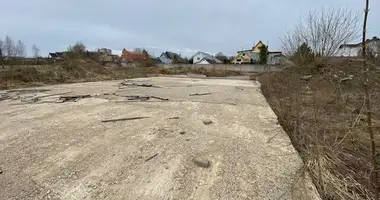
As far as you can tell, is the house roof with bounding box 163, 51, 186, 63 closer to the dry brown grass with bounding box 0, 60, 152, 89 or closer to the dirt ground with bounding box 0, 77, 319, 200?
the dry brown grass with bounding box 0, 60, 152, 89

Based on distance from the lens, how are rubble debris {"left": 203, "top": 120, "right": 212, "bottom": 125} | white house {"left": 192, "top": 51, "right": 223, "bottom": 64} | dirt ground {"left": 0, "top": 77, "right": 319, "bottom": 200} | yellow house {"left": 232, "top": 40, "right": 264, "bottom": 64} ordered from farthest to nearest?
white house {"left": 192, "top": 51, "right": 223, "bottom": 64} → yellow house {"left": 232, "top": 40, "right": 264, "bottom": 64} → rubble debris {"left": 203, "top": 120, "right": 212, "bottom": 125} → dirt ground {"left": 0, "top": 77, "right": 319, "bottom": 200}

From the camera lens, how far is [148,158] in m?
3.23

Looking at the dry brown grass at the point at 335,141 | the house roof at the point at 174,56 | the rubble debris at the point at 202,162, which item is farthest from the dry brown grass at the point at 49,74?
the house roof at the point at 174,56

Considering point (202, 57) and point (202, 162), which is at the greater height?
point (202, 57)

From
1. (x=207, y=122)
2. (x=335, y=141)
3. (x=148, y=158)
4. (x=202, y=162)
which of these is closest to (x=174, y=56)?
(x=207, y=122)

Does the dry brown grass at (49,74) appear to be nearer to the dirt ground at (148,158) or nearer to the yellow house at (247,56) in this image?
the dirt ground at (148,158)

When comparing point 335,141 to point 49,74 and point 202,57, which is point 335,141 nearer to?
point 49,74

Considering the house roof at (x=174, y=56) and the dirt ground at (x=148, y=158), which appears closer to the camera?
the dirt ground at (x=148, y=158)

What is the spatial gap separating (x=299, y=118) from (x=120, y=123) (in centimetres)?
363

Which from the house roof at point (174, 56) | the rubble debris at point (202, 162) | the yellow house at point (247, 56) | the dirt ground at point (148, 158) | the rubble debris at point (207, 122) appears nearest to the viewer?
the dirt ground at point (148, 158)

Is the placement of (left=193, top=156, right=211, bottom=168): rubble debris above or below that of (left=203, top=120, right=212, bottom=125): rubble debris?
below

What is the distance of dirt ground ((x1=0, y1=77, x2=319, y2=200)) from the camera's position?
8.12ft

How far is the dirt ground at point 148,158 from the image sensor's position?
8.12 feet

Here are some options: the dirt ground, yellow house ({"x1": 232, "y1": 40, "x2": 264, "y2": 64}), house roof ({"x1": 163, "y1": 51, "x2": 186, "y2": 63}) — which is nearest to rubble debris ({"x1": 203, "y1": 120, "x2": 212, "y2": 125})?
the dirt ground
